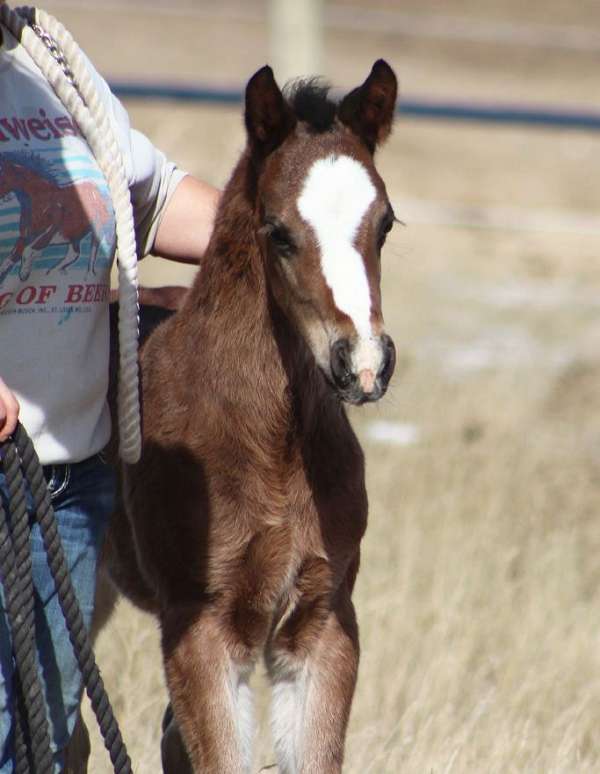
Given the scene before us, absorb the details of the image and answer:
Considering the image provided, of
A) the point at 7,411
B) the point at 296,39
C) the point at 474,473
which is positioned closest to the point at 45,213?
the point at 7,411

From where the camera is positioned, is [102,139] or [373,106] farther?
[373,106]

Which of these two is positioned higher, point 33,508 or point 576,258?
point 33,508

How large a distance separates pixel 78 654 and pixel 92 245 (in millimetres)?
750

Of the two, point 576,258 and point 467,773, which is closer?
point 467,773

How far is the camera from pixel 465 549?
17.2 ft

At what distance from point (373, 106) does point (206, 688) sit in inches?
49.8

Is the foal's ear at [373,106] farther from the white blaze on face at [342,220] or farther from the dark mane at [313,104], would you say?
the white blaze on face at [342,220]

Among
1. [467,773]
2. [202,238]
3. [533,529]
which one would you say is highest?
[202,238]

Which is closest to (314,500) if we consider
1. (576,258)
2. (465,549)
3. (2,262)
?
(2,262)

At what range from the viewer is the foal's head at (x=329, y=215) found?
2633mm

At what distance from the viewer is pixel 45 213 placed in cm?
262

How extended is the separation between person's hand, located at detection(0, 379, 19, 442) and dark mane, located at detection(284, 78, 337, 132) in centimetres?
92

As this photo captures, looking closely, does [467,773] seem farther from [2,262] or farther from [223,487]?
[2,262]

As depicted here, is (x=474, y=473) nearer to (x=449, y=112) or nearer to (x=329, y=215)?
(x=449, y=112)
